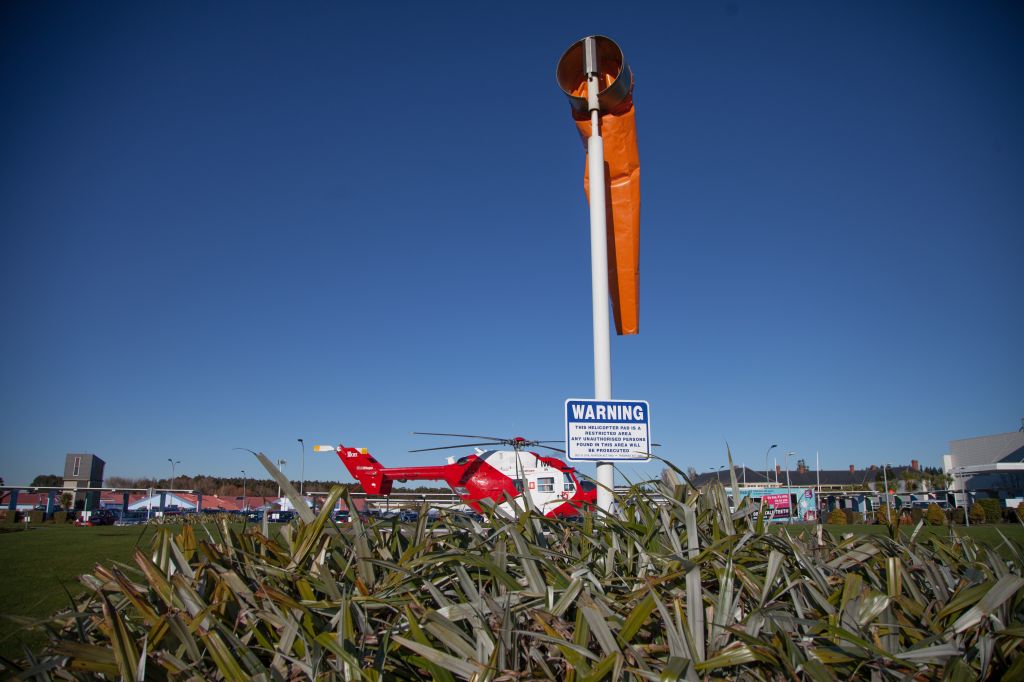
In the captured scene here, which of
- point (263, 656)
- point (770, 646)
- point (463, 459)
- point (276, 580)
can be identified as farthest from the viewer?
point (463, 459)

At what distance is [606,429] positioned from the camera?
12.4ft

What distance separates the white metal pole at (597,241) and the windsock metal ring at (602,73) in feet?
0.31

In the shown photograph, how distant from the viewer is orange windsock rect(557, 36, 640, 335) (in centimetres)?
516

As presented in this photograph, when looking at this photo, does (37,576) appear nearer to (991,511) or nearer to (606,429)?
(606,429)

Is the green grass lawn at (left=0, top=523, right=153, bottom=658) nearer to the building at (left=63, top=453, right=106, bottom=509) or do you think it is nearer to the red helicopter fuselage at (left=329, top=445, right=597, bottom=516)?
the red helicopter fuselage at (left=329, top=445, right=597, bottom=516)

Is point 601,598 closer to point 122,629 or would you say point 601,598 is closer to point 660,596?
point 660,596

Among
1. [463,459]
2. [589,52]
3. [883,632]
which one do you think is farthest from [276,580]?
[463,459]

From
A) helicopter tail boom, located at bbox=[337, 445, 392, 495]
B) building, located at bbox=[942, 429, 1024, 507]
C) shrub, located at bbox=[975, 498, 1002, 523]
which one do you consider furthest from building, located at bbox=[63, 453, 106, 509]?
building, located at bbox=[942, 429, 1024, 507]

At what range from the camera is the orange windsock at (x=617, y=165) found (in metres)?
5.16

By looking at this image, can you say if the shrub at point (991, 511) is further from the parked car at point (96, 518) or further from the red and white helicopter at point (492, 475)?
the parked car at point (96, 518)

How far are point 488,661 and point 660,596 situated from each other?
40 cm

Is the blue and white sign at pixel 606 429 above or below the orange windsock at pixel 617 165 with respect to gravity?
below

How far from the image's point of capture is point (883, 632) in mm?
1229

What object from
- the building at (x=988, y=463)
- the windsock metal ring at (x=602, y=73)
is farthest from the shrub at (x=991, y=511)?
the windsock metal ring at (x=602, y=73)
